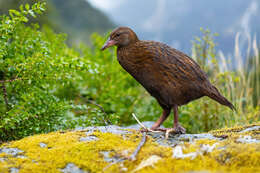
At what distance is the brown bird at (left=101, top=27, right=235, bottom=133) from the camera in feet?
10.6

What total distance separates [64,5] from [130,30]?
44.7 metres

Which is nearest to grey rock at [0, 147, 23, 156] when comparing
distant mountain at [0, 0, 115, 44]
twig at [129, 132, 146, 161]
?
twig at [129, 132, 146, 161]

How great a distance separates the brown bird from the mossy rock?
1.80 feet

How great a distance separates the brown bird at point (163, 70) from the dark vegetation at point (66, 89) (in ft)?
2.41

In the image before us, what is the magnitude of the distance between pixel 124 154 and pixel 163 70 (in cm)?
118

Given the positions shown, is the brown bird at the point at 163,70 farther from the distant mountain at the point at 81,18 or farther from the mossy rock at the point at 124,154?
the distant mountain at the point at 81,18

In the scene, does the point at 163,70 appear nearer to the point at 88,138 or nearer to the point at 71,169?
the point at 88,138

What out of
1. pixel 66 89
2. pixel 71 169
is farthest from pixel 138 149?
pixel 66 89

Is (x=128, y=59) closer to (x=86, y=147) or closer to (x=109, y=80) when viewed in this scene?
(x=86, y=147)

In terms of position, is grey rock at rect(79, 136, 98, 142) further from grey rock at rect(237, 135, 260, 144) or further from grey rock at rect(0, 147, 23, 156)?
grey rock at rect(237, 135, 260, 144)

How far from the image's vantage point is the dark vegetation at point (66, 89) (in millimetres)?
3582

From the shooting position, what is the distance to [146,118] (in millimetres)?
6309

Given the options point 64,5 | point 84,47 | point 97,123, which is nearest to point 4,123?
point 97,123

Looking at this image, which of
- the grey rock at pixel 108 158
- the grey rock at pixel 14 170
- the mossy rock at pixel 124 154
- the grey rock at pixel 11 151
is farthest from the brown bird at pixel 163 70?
the grey rock at pixel 14 170
